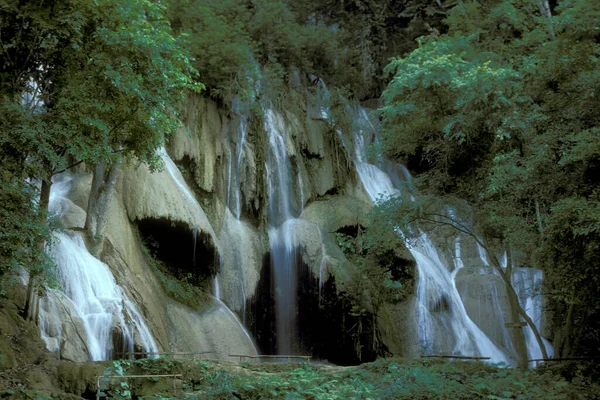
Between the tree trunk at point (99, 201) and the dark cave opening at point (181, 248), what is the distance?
2.18m

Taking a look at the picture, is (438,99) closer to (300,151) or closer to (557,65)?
(557,65)

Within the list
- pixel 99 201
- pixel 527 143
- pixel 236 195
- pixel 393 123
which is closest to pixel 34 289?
pixel 99 201

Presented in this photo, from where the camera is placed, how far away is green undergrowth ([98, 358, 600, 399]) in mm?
8859

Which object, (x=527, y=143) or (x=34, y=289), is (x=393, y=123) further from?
(x=34, y=289)

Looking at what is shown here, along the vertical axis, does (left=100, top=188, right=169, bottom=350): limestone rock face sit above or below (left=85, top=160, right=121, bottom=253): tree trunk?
below

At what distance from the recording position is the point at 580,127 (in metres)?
12.7

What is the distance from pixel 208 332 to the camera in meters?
16.0

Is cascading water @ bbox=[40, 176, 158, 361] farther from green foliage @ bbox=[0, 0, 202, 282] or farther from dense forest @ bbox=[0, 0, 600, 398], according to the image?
green foliage @ bbox=[0, 0, 202, 282]

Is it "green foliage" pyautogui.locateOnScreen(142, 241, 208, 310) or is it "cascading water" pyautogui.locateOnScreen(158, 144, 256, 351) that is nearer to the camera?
"green foliage" pyautogui.locateOnScreen(142, 241, 208, 310)

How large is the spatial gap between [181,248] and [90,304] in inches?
210

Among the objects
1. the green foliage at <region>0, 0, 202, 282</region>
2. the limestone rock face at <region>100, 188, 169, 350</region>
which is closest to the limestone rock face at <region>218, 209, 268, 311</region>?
the limestone rock face at <region>100, 188, 169, 350</region>

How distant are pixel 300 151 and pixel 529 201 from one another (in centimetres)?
1303

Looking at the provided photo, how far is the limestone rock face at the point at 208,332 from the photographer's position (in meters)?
15.3

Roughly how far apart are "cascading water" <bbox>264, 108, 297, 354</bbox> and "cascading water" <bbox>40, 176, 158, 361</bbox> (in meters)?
6.93
